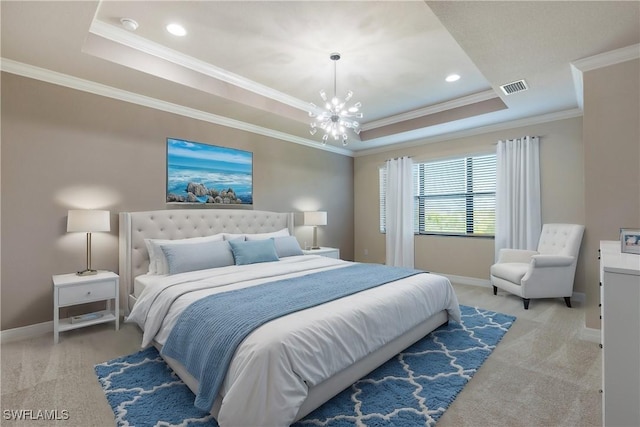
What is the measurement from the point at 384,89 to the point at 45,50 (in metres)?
3.51

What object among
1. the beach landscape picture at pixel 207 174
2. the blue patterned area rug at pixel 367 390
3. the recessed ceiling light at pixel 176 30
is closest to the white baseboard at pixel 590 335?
the blue patterned area rug at pixel 367 390

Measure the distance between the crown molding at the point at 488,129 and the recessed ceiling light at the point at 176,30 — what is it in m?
4.19

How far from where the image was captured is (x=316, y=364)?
171 centimetres

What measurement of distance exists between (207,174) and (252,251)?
1.34 m

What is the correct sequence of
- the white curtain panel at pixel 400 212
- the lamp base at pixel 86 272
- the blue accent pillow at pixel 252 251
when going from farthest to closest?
the white curtain panel at pixel 400 212
the blue accent pillow at pixel 252 251
the lamp base at pixel 86 272

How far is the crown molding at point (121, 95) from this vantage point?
2.85 m

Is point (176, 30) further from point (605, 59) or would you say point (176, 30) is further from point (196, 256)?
point (605, 59)

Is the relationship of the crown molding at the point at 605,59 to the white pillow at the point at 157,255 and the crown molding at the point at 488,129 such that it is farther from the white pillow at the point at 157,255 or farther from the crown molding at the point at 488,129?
the white pillow at the point at 157,255

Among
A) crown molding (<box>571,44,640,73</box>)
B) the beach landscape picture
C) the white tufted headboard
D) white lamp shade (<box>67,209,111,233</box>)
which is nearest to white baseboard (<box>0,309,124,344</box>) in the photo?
Answer: the white tufted headboard

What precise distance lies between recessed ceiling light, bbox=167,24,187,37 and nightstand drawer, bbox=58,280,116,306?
2.46 metres

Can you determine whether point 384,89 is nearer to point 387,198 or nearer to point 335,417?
point 387,198

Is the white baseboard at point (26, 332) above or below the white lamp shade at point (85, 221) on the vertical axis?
below
